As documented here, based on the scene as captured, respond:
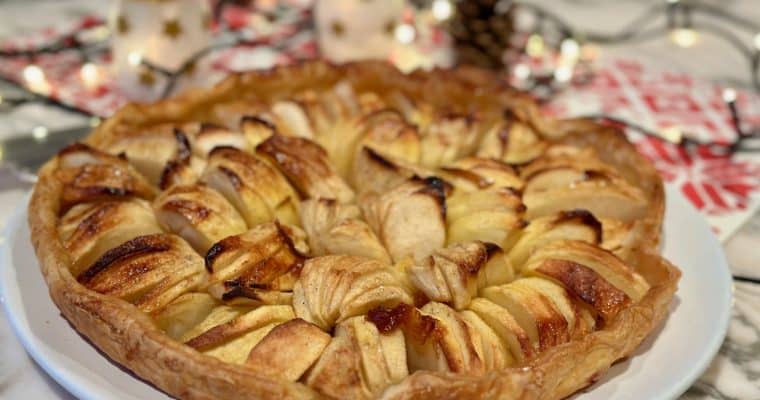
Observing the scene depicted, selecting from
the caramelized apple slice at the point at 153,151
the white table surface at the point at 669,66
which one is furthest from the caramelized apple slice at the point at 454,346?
the caramelized apple slice at the point at 153,151

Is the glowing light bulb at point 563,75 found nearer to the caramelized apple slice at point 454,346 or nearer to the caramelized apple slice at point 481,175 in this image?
the caramelized apple slice at point 481,175

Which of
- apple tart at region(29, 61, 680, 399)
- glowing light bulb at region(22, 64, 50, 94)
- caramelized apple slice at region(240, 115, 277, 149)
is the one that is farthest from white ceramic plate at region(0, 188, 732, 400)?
glowing light bulb at region(22, 64, 50, 94)

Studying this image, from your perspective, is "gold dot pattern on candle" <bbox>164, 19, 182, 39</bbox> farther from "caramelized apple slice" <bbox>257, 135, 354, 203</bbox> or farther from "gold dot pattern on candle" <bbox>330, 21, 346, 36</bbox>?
"caramelized apple slice" <bbox>257, 135, 354, 203</bbox>

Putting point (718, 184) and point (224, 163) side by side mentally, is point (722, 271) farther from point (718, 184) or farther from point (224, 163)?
point (224, 163)

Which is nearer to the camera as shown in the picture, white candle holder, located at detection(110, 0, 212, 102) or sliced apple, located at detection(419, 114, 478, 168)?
sliced apple, located at detection(419, 114, 478, 168)

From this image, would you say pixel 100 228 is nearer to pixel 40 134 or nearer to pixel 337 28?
pixel 40 134

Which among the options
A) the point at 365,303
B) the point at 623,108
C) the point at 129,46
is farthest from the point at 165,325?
the point at 623,108
